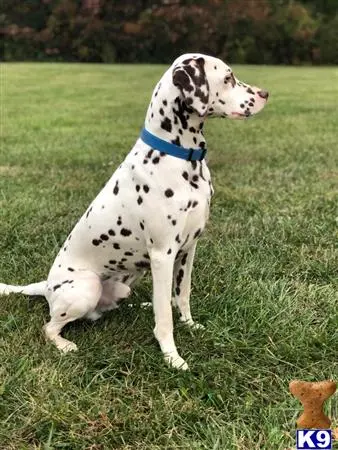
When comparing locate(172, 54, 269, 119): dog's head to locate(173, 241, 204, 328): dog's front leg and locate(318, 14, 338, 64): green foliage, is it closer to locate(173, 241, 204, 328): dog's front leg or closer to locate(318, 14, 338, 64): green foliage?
locate(173, 241, 204, 328): dog's front leg

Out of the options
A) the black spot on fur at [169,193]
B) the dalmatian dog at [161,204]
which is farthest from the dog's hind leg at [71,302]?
the black spot on fur at [169,193]

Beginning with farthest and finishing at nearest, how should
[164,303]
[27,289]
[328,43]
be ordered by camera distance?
[328,43] → [27,289] → [164,303]

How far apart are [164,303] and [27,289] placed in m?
1.08

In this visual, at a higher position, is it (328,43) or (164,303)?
(164,303)

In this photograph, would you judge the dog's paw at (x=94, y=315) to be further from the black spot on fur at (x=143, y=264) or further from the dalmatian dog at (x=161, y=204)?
the black spot on fur at (x=143, y=264)

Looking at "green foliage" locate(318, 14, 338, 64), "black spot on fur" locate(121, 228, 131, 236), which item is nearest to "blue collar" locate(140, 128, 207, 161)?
"black spot on fur" locate(121, 228, 131, 236)

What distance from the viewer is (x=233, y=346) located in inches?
129

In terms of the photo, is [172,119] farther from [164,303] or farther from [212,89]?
[164,303]

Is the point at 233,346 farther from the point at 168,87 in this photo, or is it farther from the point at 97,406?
the point at 168,87

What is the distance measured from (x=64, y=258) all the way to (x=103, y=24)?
139 feet

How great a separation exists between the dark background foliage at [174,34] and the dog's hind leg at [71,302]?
39595mm

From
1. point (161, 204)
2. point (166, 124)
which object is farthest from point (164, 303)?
point (166, 124)

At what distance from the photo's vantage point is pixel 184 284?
351 centimetres

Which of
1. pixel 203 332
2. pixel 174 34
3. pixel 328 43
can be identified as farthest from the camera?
pixel 174 34
